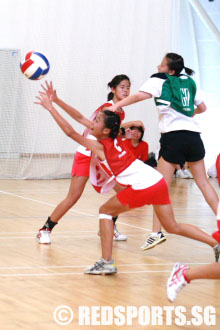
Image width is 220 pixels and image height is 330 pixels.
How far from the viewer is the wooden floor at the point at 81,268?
3723 millimetres

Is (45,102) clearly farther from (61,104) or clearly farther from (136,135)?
(136,135)

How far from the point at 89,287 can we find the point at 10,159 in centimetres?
732

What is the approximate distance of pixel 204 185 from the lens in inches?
212

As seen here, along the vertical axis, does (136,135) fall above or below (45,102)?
below

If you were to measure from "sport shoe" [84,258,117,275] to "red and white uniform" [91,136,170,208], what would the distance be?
17.2 inches

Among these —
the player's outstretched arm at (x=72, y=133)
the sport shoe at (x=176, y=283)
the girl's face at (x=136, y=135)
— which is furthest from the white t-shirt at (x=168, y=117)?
the girl's face at (x=136, y=135)

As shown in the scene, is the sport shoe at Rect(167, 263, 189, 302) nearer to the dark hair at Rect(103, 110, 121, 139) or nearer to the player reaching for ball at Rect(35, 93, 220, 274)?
the player reaching for ball at Rect(35, 93, 220, 274)

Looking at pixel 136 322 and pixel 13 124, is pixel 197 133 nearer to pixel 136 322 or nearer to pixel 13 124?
pixel 136 322

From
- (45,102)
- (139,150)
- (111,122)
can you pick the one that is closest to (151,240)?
(111,122)

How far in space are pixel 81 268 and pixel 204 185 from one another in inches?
49.4

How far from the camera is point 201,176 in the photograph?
5418 millimetres

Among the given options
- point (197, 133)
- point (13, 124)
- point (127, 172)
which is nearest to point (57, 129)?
point (13, 124)

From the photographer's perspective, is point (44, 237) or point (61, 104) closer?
point (61, 104)

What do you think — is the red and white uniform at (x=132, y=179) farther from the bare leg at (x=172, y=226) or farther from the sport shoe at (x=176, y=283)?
the sport shoe at (x=176, y=283)
